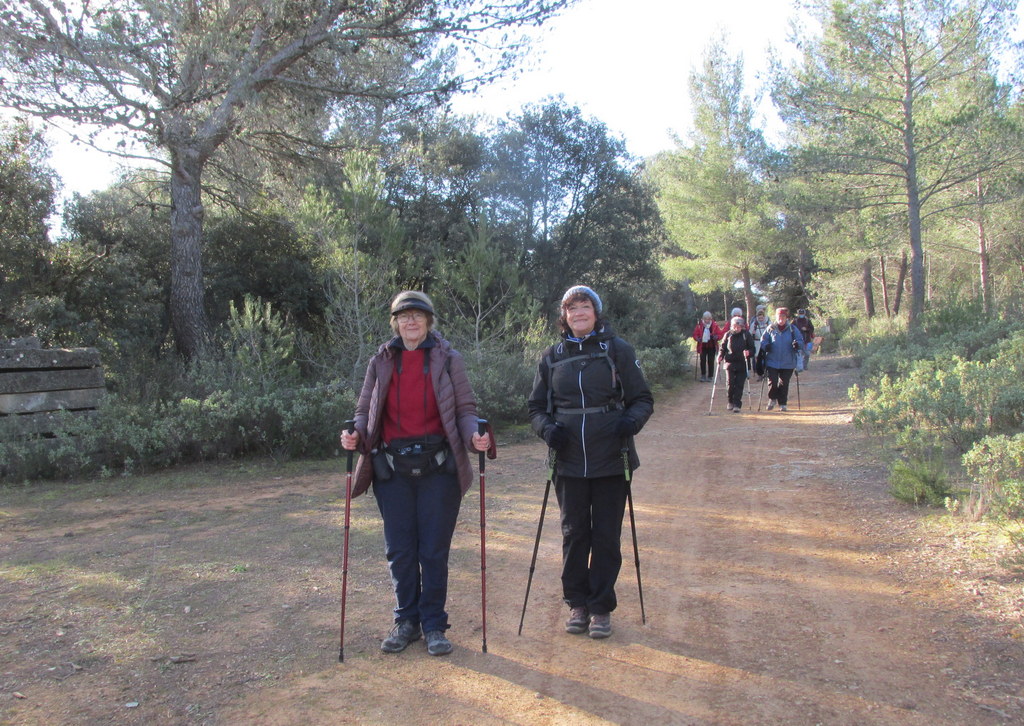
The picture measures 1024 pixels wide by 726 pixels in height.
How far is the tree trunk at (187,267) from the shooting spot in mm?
12750

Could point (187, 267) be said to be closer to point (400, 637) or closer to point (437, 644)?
point (400, 637)

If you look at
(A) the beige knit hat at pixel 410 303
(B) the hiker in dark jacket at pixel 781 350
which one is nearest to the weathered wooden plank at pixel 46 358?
(A) the beige knit hat at pixel 410 303

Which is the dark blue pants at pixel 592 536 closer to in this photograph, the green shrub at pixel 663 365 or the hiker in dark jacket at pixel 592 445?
the hiker in dark jacket at pixel 592 445

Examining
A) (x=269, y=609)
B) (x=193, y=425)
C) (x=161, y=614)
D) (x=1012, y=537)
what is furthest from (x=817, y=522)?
(x=193, y=425)

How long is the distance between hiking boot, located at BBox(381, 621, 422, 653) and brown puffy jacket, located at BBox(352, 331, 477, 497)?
0.78 m

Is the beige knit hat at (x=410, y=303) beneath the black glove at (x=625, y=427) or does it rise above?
above

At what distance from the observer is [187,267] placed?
12859 mm

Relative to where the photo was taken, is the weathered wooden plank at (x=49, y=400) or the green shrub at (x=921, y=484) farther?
the weathered wooden plank at (x=49, y=400)

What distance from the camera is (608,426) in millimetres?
4316

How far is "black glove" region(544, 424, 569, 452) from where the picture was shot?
14.1 ft

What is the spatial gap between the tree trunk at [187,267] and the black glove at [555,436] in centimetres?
988

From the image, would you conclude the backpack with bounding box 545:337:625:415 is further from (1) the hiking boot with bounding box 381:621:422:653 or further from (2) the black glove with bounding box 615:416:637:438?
(1) the hiking boot with bounding box 381:621:422:653

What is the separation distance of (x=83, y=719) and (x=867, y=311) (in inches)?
1288

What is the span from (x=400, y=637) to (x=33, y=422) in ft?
22.9
